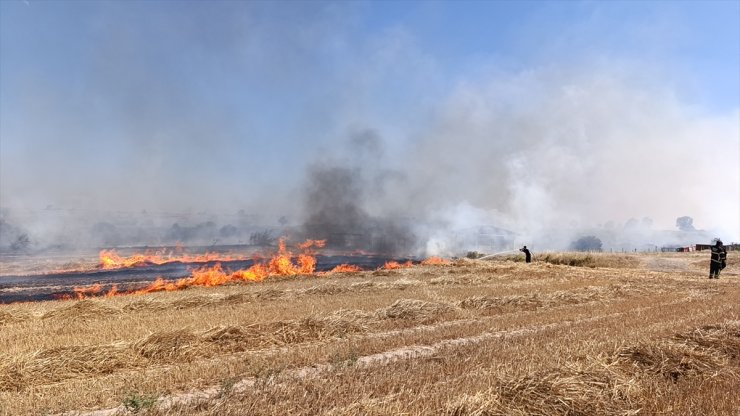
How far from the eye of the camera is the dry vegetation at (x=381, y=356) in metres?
5.83

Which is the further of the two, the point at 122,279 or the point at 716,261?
the point at 122,279

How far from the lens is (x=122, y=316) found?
50.1ft

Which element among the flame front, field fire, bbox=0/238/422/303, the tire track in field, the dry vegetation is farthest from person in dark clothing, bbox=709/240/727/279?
field fire, bbox=0/238/422/303

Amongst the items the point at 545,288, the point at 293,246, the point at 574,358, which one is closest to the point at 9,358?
the point at 574,358

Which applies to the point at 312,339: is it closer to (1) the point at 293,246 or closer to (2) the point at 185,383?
(2) the point at 185,383

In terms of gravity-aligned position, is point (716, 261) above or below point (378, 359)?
above

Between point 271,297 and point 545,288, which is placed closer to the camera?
point 271,297

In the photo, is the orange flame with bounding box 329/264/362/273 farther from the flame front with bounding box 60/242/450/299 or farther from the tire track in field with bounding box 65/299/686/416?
the tire track in field with bounding box 65/299/686/416

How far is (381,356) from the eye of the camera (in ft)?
31.1

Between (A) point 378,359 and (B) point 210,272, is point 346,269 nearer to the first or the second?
(B) point 210,272

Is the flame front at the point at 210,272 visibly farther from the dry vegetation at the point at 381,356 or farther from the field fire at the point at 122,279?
the dry vegetation at the point at 381,356

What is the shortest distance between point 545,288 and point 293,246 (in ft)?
191

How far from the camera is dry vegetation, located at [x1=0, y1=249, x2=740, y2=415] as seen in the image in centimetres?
583

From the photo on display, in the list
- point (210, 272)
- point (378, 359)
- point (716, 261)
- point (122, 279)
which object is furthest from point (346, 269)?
point (378, 359)
